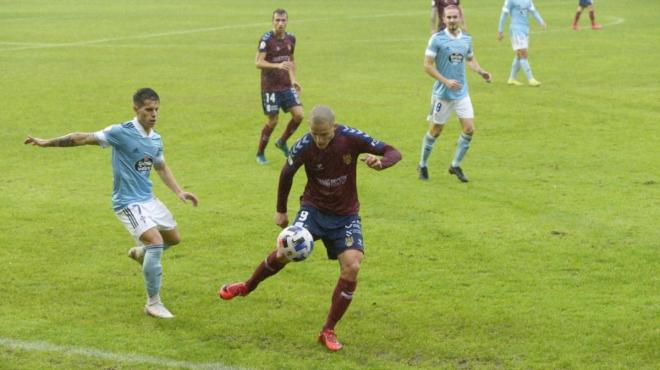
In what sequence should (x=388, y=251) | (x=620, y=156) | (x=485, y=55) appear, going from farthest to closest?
(x=485, y=55)
(x=620, y=156)
(x=388, y=251)

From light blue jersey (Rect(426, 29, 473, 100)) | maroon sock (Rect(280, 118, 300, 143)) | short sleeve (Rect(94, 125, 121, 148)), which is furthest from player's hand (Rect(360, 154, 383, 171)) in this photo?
maroon sock (Rect(280, 118, 300, 143))

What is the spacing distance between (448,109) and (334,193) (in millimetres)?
7526

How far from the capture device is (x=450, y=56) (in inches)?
699

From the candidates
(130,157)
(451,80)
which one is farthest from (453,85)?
(130,157)

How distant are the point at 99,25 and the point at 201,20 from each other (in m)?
4.49

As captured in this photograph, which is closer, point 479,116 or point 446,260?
point 446,260

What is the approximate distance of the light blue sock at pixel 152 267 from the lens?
36.3ft

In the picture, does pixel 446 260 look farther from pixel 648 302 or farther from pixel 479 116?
A: pixel 479 116

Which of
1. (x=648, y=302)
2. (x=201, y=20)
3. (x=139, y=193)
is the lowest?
(x=201, y=20)

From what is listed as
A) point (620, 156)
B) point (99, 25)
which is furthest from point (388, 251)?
point (99, 25)

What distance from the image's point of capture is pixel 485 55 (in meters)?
33.9

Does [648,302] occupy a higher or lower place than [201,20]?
higher

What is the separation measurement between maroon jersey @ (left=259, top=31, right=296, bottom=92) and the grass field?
4.67 feet

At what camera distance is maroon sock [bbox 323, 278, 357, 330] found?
410 inches
